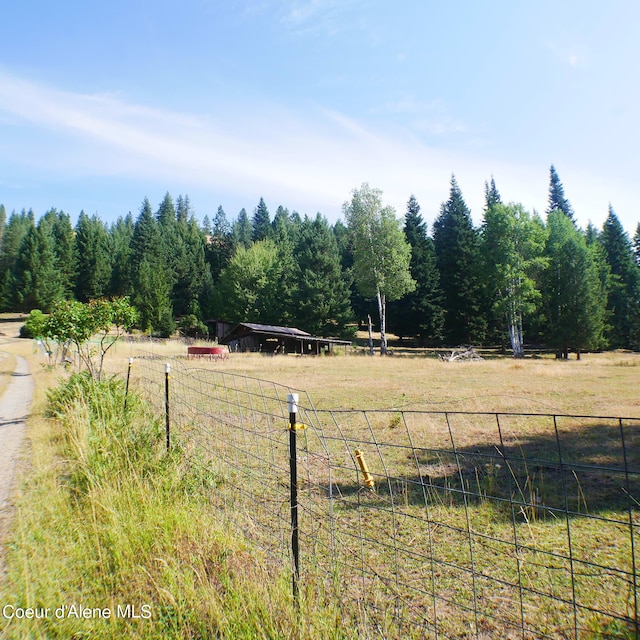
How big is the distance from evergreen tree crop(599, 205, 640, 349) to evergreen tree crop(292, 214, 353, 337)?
90.2 feet

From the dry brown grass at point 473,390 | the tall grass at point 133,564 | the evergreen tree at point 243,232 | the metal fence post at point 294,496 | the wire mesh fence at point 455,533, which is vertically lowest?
the dry brown grass at point 473,390

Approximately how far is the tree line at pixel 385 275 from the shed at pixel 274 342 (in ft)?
22.2

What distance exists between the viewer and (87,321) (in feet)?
33.1

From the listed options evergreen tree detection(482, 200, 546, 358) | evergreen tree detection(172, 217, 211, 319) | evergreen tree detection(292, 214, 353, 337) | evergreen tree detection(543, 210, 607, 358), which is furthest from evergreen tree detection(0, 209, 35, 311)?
evergreen tree detection(543, 210, 607, 358)

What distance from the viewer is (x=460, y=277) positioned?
45.8m

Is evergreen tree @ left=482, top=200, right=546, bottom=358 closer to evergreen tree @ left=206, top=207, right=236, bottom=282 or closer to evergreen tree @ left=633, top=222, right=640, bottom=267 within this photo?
evergreen tree @ left=633, top=222, right=640, bottom=267

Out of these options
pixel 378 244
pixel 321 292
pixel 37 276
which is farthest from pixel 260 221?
pixel 378 244

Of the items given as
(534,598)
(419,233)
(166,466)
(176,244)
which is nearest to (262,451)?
(166,466)

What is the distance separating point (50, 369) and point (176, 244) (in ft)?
190

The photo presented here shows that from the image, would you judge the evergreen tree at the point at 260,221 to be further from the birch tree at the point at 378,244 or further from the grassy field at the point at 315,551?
the grassy field at the point at 315,551

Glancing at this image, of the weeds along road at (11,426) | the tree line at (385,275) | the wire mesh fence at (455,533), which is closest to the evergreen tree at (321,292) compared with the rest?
the tree line at (385,275)

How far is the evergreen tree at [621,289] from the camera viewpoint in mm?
44156

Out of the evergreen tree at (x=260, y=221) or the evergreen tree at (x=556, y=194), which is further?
the evergreen tree at (x=260, y=221)

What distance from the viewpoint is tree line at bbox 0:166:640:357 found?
35400mm
